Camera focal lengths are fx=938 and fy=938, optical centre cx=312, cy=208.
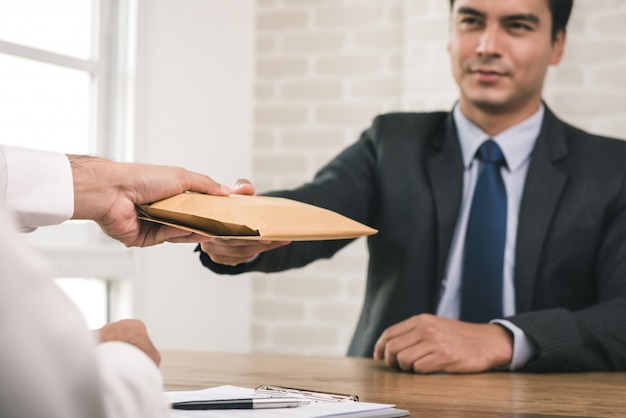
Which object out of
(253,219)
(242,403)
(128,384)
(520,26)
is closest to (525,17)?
(520,26)

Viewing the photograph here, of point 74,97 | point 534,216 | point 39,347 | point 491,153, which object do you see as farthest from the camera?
point 74,97

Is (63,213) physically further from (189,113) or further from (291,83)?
(291,83)

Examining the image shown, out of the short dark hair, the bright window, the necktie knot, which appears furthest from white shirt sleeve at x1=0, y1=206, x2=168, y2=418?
the bright window

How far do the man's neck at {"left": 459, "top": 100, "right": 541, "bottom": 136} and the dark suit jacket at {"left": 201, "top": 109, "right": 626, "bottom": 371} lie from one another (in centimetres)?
5

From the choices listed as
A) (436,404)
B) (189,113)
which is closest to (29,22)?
(189,113)

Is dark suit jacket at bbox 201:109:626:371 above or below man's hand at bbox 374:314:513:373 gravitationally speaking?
above

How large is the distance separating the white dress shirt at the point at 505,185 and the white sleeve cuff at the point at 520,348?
400 millimetres

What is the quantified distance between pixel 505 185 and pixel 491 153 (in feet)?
0.28

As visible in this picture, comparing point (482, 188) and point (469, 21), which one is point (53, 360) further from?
point (469, 21)

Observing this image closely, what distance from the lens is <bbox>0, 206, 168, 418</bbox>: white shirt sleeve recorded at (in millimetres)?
506

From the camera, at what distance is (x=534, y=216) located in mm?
2055

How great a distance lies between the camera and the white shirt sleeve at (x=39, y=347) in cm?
51

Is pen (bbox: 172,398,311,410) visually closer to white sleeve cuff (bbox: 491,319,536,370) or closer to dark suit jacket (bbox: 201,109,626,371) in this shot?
white sleeve cuff (bbox: 491,319,536,370)

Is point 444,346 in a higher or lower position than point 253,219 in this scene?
lower
